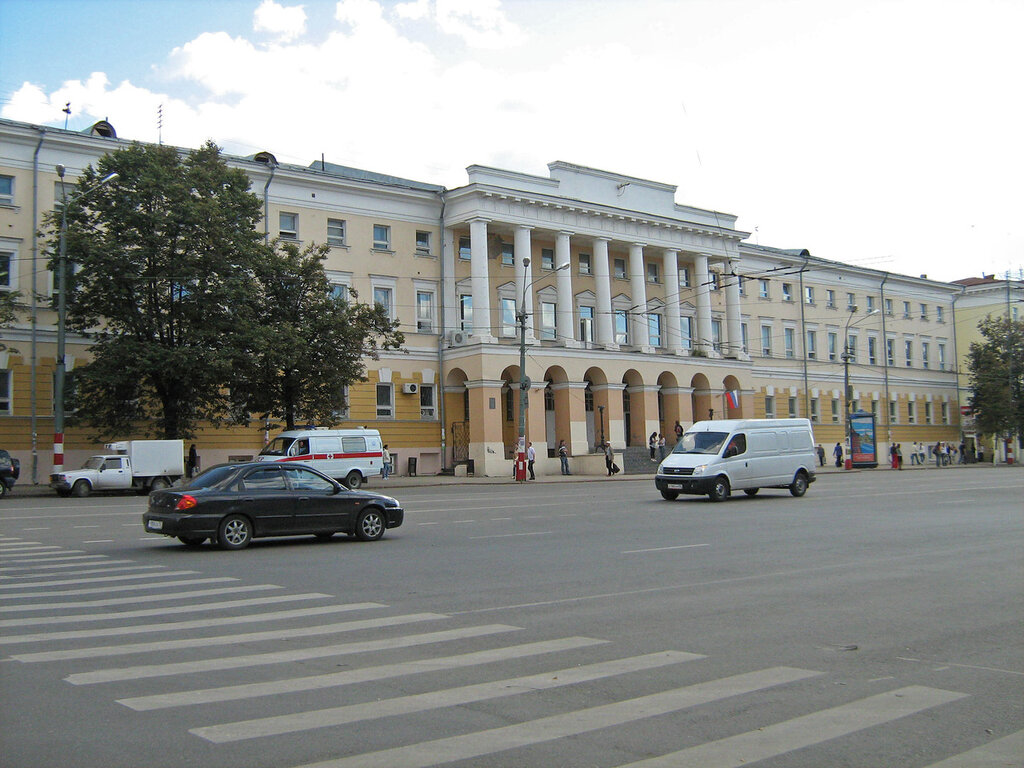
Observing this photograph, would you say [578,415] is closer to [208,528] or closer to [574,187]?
[574,187]

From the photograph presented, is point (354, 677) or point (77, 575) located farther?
point (77, 575)

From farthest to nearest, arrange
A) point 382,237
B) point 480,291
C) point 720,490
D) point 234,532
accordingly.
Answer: point 382,237 < point 480,291 < point 720,490 < point 234,532

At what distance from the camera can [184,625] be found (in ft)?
30.0

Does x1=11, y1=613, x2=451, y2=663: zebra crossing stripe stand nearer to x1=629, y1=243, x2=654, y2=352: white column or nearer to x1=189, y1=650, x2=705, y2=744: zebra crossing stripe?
x1=189, y1=650, x2=705, y2=744: zebra crossing stripe

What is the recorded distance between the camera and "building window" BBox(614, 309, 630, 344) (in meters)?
57.2

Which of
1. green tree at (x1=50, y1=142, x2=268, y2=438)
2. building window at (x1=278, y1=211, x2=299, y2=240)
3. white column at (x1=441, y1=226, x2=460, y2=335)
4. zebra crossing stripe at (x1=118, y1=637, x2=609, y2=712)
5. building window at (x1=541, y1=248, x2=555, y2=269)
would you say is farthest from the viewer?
building window at (x1=541, y1=248, x2=555, y2=269)

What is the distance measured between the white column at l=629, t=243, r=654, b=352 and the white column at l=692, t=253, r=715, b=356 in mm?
4461

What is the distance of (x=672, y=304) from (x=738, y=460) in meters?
31.8

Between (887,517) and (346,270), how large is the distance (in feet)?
106

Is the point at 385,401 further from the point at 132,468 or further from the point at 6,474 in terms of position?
the point at 6,474

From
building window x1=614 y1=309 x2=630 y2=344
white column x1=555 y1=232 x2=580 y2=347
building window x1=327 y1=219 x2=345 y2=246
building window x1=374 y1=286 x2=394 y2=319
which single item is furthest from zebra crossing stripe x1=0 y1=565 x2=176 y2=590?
building window x1=614 y1=309 x2=630 y2=344

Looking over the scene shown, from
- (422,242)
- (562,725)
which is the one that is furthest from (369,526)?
(422,242)

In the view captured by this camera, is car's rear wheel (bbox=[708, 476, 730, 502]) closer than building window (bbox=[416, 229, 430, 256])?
Yes

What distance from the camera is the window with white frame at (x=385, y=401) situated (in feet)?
158
